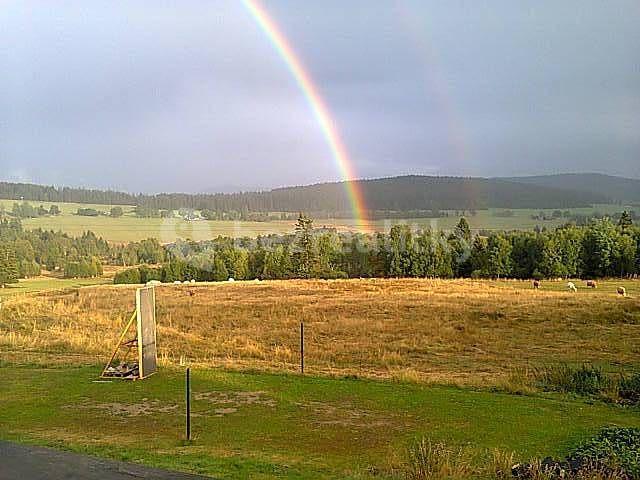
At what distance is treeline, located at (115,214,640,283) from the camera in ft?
229

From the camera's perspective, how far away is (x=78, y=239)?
60.4 metres

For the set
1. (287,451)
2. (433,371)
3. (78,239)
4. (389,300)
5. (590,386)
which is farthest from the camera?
(78,239)

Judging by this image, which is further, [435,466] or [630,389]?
[630,389]

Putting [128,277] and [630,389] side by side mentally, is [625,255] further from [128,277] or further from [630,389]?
[630,389]

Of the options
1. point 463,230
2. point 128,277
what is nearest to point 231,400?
point 128,277

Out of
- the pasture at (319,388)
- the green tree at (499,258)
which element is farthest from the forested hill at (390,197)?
the pasture at (319,388)

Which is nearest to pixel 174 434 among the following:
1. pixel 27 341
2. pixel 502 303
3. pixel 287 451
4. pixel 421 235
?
pixel 287 451

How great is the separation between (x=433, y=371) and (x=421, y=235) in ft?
200

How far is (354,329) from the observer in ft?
94.8

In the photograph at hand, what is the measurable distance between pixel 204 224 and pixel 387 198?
23.1 m

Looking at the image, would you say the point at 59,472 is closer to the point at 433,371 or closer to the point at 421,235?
the point at 433,371

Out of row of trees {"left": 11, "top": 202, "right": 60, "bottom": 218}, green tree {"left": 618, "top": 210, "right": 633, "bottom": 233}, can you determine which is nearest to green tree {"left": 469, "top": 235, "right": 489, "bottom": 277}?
green tree {"left": 618, "top": 210, "right": 633, "bottom": 233}

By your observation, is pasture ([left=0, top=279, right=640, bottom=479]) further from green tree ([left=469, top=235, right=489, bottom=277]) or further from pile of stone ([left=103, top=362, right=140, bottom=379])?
green tree ([left=469, top=235, right=489, bottom=277])

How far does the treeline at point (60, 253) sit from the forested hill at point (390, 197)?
10.8 m
